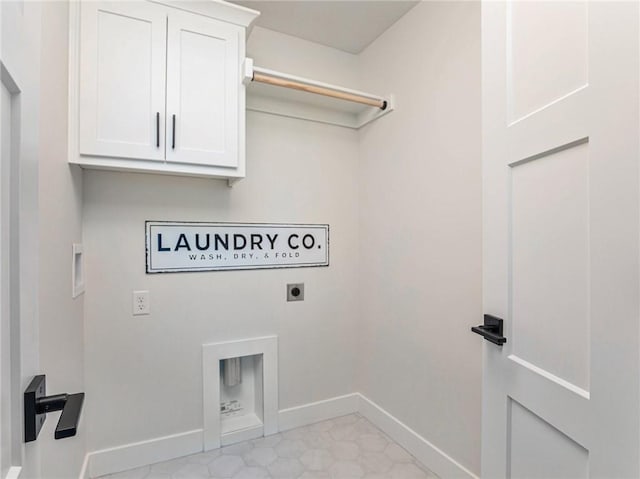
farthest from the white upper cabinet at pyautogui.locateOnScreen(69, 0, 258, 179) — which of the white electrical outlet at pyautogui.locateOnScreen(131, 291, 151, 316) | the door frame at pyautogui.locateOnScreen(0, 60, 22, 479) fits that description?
the door frame at pyautogui.locateOnScreen(0, 60, 22, 479)

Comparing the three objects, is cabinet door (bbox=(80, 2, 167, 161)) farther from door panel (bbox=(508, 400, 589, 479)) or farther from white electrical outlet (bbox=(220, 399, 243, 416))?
door panel (bbox=(508, 400, 589, 479))

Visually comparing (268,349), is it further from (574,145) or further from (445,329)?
(574,145)

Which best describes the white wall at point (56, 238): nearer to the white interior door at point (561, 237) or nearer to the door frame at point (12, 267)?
the door frame at point (12, 267)

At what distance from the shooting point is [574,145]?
832 millimetres

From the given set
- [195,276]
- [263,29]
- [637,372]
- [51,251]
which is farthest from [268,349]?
[263,29]

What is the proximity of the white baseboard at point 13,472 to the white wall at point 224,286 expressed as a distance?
1.45 m

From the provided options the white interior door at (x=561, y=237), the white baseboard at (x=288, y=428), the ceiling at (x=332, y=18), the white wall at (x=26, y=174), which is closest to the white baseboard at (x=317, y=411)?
the white baseboard at (x=288, y=428)

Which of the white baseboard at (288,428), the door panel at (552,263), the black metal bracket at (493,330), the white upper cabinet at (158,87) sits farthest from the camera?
the white baseboard at (288,428)

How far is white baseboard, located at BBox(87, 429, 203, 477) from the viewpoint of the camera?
6.06 feet

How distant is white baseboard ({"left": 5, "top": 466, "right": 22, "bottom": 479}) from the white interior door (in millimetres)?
1084

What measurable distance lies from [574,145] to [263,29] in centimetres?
198

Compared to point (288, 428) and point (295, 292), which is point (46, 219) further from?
point (288, 428)

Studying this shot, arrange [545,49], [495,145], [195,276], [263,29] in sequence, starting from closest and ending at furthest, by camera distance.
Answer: [545,49] < [495,145] < [195,276] < [263,29]

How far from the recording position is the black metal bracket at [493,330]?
1035 mm
